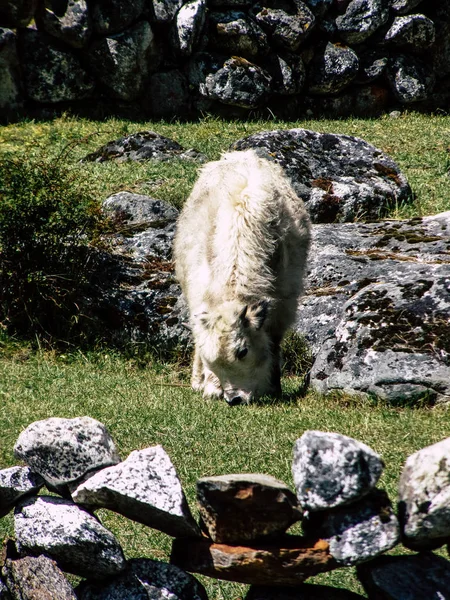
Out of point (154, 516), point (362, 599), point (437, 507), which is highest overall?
point (437, 507)

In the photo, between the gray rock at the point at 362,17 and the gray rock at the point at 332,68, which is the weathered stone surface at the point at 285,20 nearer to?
the gray rock at the point at 332,68

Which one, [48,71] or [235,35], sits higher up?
[235,35]

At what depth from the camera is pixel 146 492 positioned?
12.1ft

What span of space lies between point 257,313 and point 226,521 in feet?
13.1

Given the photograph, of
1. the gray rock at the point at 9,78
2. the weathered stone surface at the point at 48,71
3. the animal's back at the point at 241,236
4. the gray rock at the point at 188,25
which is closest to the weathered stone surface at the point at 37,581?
the animal's back at the point at 241,236

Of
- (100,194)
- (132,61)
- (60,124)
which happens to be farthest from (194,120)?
(100,194)

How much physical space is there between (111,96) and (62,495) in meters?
13.8

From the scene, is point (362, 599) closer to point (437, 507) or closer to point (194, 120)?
point (437, 507)

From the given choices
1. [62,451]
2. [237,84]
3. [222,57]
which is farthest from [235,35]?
[62,451]

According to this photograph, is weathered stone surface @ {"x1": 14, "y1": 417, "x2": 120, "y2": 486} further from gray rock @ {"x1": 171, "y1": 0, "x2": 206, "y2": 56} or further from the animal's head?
gray rock @ {"x1": 171, "y1": 0, "x2": 206, "y2": 56}

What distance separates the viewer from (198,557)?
147 inches

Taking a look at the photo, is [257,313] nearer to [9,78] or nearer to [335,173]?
[335,173]

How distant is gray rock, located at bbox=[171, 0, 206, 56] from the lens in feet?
53.8

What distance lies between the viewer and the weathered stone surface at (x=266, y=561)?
11.4 ft
